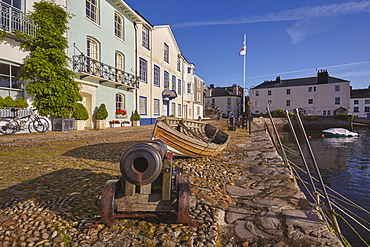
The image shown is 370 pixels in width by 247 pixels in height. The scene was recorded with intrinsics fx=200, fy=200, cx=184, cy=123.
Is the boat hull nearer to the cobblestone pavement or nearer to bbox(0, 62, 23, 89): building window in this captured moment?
the cobblestone pavement

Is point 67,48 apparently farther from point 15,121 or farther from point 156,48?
point 156,48

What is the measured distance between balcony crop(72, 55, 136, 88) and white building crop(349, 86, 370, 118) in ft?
213

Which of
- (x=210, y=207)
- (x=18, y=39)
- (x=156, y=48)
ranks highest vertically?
(x=156, y=48)

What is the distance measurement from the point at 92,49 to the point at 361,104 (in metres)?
69.7

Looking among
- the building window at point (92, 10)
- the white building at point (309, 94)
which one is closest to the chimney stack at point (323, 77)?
the white building at point (309, 94)

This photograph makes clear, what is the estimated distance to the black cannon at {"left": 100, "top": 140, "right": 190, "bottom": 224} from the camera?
7.01 feet

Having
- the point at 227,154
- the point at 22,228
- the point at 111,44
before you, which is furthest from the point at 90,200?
the point at 111,44

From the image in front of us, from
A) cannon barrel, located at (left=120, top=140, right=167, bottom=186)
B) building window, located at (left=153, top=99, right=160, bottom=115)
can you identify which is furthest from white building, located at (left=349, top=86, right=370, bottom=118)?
cannon barrel, located at (left=120, top=140, right=167, bottom=186)

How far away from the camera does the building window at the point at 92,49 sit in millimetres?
15272

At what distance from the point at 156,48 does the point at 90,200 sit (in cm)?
2350

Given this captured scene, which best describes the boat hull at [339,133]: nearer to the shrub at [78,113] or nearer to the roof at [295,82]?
the shrub at [78,113]

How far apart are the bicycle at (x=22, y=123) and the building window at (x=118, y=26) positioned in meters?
10.5

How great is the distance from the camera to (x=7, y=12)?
33.1ft

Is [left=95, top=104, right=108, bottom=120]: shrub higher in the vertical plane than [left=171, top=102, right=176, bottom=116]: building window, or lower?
lower
